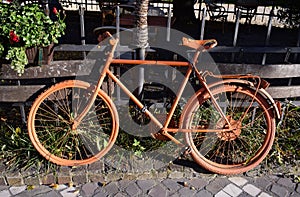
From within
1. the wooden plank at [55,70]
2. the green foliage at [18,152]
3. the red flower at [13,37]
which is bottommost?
the green foliage at [18,152]

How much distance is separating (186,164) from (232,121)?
69cm

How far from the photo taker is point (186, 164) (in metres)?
3.66

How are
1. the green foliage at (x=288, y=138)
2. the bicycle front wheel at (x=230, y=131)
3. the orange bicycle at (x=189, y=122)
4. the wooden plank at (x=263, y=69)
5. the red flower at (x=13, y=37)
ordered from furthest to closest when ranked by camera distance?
the green foliage at (x=288, y=138)
the wooden plank at (x=263, y=69)
the bicycle front wheel at (x=230, y=131)
the orange bicycle at (x=189, y=122)
the red flower at (x=13, y=37)

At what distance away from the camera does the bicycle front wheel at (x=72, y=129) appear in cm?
333

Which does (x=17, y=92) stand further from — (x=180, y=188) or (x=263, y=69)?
(x=263, y=69)

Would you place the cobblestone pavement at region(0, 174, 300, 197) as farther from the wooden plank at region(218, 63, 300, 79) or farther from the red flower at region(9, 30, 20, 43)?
the red flower at region(9, 30, 20, 43)

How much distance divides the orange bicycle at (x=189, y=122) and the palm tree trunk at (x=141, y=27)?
0.35 m

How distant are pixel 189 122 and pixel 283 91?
4.18 feet

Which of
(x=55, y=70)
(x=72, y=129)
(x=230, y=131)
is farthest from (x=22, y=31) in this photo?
(x=230, y=131)

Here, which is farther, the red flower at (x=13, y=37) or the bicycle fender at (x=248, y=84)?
the bicycle fender at (x=248, y=84)

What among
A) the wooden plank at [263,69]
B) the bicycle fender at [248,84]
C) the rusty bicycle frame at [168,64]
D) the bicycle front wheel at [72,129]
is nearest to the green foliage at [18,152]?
the bicycle front wheel at [72,129]

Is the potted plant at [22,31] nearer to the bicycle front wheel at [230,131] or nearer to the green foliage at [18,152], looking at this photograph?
the green foliage at [18,152]

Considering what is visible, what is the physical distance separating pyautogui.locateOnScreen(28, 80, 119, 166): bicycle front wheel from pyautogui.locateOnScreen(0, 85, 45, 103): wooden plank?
0.16 m

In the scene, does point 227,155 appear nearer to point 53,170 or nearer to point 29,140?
point 53,170
